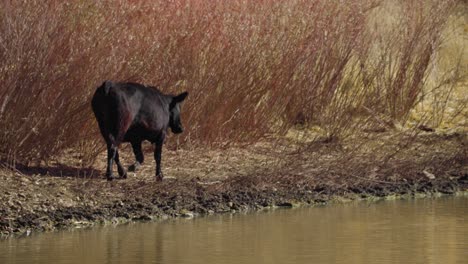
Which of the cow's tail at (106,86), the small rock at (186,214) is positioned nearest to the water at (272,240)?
the small rock at (186,214)

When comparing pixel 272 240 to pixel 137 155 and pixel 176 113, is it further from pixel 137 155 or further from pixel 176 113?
pixel 176 113

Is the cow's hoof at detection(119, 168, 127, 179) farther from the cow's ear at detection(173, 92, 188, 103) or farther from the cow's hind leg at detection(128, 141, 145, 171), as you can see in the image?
the cow's ear at detection(173, 92, 188, 103)

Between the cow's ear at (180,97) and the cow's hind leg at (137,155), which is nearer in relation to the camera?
the cow's hind leg at (137,155)

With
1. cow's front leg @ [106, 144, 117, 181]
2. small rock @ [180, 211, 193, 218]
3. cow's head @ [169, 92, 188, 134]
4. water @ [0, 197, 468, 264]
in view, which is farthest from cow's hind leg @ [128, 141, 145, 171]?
water @ [0, 197, 468, 264]

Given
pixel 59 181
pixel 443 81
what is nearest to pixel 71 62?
Answer: pixel 59 181

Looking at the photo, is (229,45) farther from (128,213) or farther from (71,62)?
(128,213)

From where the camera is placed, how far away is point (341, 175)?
48.5 feet

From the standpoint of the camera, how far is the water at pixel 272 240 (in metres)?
10.9

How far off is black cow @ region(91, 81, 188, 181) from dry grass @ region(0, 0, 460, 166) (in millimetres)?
543

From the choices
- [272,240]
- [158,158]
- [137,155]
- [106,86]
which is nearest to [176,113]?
[137,155]

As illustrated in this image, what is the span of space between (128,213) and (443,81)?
27.4 feet

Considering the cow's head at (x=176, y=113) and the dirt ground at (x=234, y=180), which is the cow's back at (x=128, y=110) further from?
the dirt ground at (x=234, y=180)

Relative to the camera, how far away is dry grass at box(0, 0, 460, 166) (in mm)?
13625

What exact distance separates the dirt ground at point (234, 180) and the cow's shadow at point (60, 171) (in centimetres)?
1
